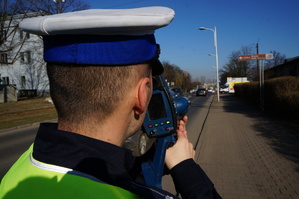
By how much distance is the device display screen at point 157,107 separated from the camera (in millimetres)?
1391

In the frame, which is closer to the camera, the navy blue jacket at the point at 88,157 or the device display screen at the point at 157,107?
the navy blue jacket at the point at 88,157

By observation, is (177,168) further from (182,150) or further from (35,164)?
(35,164)

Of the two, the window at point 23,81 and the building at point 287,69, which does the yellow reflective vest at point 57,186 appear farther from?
the window at point 23,81

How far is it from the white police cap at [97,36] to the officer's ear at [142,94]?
0.29 ft

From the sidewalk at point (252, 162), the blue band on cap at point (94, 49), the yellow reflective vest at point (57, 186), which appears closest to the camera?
the yellow reflective vest at point (57, 186)

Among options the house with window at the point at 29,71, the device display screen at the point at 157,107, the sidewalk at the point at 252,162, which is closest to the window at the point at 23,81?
the house with window at the point at 29,71

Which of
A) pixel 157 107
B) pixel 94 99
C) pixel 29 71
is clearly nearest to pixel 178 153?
pixel 157 107

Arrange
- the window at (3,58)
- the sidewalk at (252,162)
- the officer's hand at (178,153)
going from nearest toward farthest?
the officer's hand at (178,153), the sidewalk at (252,162), the window at (3,58)

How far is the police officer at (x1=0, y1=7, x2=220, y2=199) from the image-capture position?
710mm

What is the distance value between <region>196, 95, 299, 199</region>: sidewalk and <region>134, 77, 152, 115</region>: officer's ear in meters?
3.32

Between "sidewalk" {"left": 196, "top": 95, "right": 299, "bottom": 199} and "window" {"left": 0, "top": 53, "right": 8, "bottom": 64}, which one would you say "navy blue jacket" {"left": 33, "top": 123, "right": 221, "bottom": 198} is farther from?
"window" {"left": 0, "top": 53, "right": 8, "bottom": 64}

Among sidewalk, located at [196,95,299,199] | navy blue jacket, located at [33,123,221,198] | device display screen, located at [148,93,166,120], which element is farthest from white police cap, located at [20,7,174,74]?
sidewalk, located at [196,95,299,199]

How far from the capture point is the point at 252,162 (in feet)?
17.0

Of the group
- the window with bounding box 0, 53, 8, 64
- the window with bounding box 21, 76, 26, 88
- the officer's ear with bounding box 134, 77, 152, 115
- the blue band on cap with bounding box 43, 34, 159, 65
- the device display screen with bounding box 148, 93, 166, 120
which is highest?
the window with bounding box 0, 53, 8, 64
